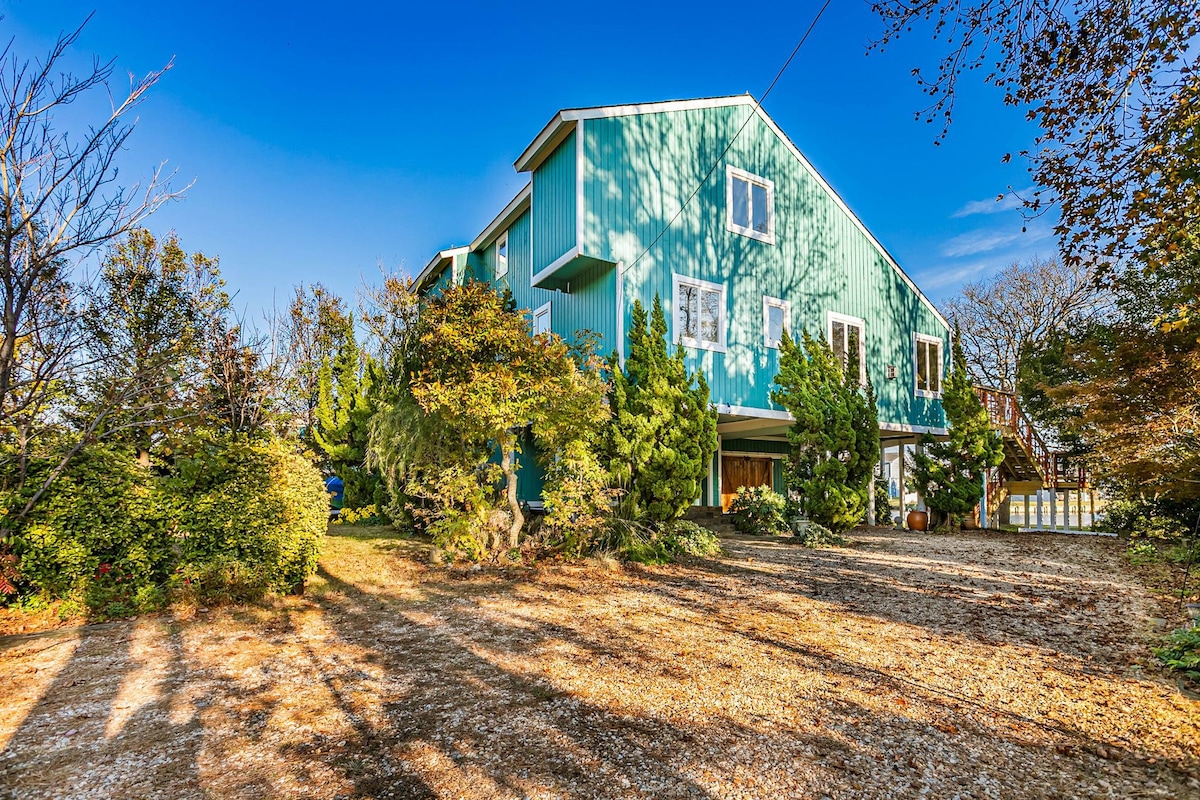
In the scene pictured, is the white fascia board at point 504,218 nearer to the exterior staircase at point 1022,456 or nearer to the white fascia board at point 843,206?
the white fascia board at point 843,206

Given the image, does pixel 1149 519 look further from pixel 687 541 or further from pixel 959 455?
pixel 687 541

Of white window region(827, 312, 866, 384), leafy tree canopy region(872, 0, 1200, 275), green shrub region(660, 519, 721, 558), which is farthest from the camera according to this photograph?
white window region(827, 312, 866, 384)

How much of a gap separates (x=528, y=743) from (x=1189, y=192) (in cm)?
596

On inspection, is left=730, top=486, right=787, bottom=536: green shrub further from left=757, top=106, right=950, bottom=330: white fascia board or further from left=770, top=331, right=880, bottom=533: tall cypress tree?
left=757, top=106, right=950, bottom=330: white fascia board

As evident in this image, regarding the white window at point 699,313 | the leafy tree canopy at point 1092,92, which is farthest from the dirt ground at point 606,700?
the white window at point 699,313

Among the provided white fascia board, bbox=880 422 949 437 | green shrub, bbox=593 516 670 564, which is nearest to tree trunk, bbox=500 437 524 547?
green shrub, bbox=593 516 670 564

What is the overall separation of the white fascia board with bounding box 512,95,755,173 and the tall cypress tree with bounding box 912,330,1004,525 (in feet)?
27.1

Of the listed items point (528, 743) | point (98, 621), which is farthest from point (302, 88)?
point (528, 743)

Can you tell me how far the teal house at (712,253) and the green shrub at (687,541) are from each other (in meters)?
2.82

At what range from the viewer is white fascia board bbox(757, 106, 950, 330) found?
45.4ft

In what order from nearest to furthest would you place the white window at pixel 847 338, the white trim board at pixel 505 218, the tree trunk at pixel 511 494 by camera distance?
the tree trunk at pixel 511 494 → the white trim board at pixel 505 218 → the white window at pixel 847 338

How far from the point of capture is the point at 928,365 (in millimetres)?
16484

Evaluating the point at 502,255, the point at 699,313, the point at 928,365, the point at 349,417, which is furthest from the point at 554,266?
the point at 928,365

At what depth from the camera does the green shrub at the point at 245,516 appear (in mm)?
6328
